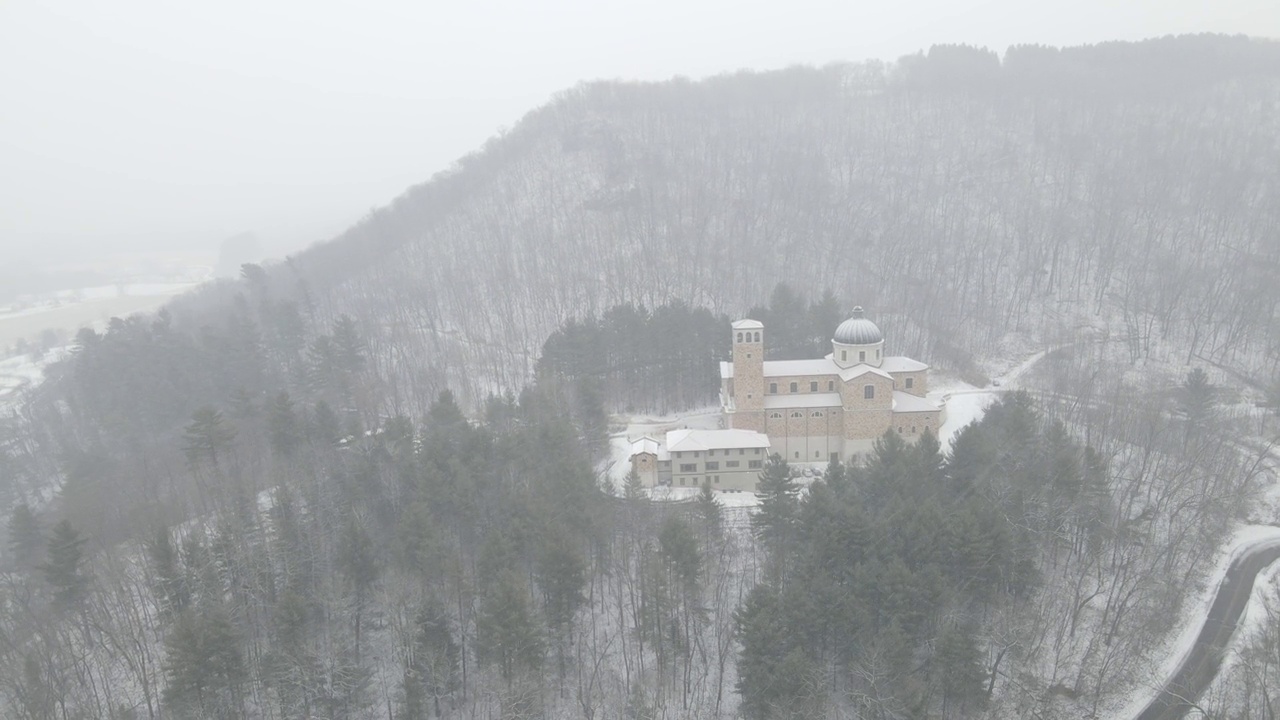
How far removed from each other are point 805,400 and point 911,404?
6.18 m

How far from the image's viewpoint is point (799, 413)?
44.0m

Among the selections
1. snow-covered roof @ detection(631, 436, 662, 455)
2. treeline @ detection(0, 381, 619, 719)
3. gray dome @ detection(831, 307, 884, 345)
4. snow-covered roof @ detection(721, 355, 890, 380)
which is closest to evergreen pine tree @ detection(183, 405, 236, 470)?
treeline @ detection(0, 381, 619, 719)

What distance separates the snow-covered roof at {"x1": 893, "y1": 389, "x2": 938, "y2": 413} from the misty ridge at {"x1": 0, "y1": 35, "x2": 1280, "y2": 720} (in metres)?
2.69

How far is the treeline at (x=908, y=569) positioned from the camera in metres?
26.8

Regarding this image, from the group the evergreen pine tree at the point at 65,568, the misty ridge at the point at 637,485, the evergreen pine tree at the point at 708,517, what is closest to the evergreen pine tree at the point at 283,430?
the misty ridge at the point at 637,485

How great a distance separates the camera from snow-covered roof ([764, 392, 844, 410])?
4384cm

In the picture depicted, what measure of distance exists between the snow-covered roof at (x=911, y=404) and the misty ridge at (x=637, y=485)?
2693 mm

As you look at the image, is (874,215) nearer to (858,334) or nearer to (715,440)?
(858,334)

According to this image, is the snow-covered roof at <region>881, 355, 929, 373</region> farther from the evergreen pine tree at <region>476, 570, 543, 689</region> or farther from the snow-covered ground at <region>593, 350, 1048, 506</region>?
the evergreen pine tree at <region>476, 570, 543, 689</region>

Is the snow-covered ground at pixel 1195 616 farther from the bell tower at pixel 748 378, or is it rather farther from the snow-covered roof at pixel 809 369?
the bell tower at pixel 748 378

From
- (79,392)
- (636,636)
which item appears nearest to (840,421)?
(636,636)

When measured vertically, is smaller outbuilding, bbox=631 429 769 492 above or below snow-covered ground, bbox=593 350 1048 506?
above

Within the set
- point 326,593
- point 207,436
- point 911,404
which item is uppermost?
point 207,436

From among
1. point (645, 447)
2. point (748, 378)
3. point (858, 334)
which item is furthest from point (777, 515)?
point (858, 334)
